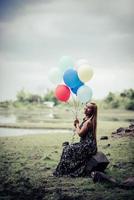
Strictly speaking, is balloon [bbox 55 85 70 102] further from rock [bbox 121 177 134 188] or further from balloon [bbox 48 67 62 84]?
rock [bbox 121 177 134 188]

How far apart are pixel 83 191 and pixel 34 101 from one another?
4131mm

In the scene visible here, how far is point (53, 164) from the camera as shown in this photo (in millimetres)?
6027

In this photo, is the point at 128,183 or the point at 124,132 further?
the point at 124,132

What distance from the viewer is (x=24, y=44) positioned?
266 inches

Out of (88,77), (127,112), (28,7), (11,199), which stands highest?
(28,7)

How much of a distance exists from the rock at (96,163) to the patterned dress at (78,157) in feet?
0.29

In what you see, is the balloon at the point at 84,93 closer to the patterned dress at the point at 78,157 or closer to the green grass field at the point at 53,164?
the patterned dress at the point at 78,157

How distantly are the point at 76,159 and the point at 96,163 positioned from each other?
1.14 ft

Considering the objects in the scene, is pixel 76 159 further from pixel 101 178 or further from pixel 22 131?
pixel 22 131

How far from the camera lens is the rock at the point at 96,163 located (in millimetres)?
5188

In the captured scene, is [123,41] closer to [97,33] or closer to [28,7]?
[97,33]

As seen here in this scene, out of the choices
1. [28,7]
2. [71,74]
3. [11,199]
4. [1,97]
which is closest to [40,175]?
[11,199]

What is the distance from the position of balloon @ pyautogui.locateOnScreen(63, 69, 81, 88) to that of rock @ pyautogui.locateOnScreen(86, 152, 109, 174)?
45.0 inches

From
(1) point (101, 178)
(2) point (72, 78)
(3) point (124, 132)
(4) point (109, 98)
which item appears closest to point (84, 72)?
(2) point (72, 78)
